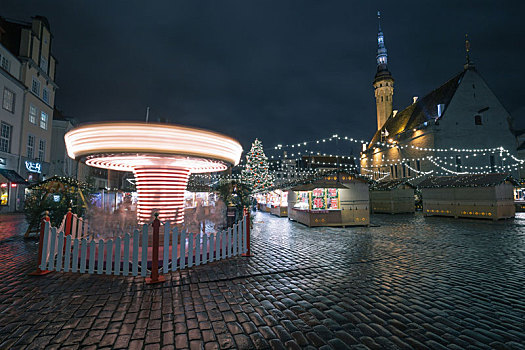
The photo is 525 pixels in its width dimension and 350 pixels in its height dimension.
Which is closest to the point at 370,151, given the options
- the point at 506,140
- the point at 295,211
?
the point at 506,140

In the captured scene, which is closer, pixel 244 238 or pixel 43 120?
pixel 244 238

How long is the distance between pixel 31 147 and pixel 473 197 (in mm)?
36926

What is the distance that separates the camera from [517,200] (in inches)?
854

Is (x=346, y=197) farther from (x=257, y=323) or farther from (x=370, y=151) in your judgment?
(x=370, y=151)

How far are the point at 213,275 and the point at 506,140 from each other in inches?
1515

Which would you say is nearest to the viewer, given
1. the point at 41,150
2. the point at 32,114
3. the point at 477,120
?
the point at 32,114

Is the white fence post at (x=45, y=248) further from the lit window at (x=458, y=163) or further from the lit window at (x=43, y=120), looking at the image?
the lit window at (x=458, y=163)

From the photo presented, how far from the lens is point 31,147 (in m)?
22.1

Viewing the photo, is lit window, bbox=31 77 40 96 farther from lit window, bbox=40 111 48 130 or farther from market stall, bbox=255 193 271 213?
market stall, bbox=255 193 271 213

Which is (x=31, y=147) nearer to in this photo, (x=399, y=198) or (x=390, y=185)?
(x=390, y=185)

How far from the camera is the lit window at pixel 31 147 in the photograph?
21.8 meters

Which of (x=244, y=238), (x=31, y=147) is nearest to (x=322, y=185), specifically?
(x=244, y=238)

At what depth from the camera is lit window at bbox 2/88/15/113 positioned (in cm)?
1902

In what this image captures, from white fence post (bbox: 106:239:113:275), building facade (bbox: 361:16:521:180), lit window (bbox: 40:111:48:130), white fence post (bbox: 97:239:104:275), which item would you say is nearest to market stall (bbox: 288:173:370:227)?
white fence post (bbox: 106:239:113:275)
